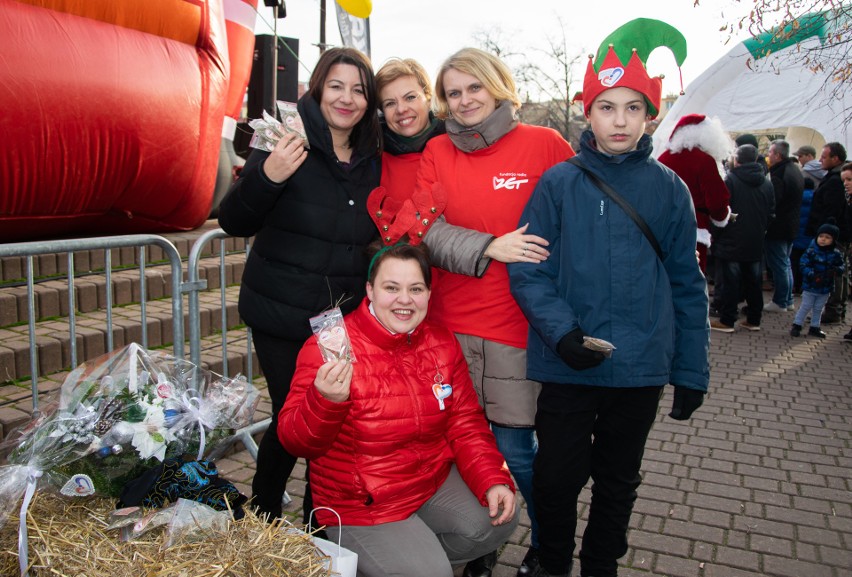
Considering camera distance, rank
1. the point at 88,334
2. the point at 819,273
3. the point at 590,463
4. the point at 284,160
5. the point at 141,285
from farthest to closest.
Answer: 1. the point at 819,273
2. the point at 88,334
3. the point at 141,285
4. the point at 590,463
5. the point at 284,160

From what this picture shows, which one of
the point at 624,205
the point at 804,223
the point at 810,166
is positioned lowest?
the point at 804,223

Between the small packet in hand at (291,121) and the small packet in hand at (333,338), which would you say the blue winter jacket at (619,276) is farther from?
the small packet in hand at (291,121)

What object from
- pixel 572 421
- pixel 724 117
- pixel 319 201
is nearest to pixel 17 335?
pixel 319 201

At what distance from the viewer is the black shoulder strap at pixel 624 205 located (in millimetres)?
2613

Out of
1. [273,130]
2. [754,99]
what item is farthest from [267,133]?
[754,99]

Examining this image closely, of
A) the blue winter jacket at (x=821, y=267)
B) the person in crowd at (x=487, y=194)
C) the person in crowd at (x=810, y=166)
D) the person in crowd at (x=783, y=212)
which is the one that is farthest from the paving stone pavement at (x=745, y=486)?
the person in crowd at (x=810, y=166)

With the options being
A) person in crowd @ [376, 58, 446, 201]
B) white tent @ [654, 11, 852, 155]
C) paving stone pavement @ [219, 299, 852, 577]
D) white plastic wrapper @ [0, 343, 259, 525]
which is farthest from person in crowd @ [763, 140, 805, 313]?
white plastic wrapper @ [0, 343, 259, 525]

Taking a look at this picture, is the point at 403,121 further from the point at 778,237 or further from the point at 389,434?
the point at 778,237

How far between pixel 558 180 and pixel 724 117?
15.9m

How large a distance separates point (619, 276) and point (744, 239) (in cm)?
623

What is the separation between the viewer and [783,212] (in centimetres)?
909

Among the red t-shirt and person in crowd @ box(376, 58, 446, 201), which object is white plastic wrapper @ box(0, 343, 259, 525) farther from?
person in crowd @ box(376, 58, 446, 201)

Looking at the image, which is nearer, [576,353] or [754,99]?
[576,353]

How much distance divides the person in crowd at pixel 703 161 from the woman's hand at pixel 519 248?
514 centimetres
